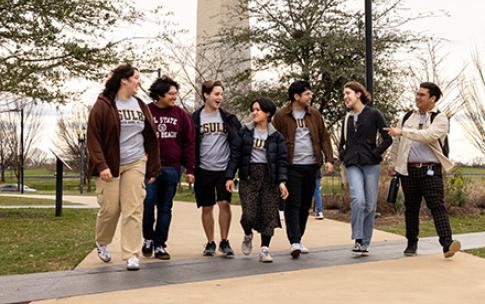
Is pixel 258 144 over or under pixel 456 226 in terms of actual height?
over

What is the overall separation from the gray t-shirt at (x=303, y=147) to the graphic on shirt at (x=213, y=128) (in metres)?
0.83

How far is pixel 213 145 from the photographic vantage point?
24.6ft

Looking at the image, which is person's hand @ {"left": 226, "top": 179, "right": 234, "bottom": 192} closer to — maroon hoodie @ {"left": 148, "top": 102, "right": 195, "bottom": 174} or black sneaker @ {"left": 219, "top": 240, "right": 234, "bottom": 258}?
maroon hoodie @ {"left": 148, "top": 102, "right": 195, "bottom": 174}

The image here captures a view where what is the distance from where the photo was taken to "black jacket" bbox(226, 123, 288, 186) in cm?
729

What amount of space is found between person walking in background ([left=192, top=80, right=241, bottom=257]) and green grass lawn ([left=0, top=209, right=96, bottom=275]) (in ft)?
4.85

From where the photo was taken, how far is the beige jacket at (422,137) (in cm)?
749

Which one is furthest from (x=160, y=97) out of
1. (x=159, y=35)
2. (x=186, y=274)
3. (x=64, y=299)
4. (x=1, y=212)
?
(x=1, y=212)

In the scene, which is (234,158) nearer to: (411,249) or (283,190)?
(283,190)

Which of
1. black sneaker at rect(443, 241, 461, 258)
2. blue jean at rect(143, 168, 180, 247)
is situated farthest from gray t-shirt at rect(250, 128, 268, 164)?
black sneaker at rect(443, 241, 461, 258)

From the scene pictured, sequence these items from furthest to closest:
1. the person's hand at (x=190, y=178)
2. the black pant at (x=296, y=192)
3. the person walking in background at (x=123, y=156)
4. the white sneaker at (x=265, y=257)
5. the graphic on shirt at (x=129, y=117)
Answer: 1. the black pant at (x=296, y=192)
2. the person's hand at (x=190, y=178)
3. the white sneaker at (x=265, y=257)
4. the graphic on shirt at (x=129, y=117)
5. the person walking in background at (x=123, y=156)

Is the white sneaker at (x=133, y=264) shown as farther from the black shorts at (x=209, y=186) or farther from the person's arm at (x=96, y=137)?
the black shorts at (x=209, y=186)

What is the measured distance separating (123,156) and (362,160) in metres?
2.67

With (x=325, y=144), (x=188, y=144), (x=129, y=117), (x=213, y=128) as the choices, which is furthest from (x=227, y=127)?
(x=129, y=117)

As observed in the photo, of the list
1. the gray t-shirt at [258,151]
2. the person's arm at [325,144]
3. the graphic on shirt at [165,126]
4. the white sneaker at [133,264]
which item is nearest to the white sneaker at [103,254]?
the white sneaker at [133,264]
